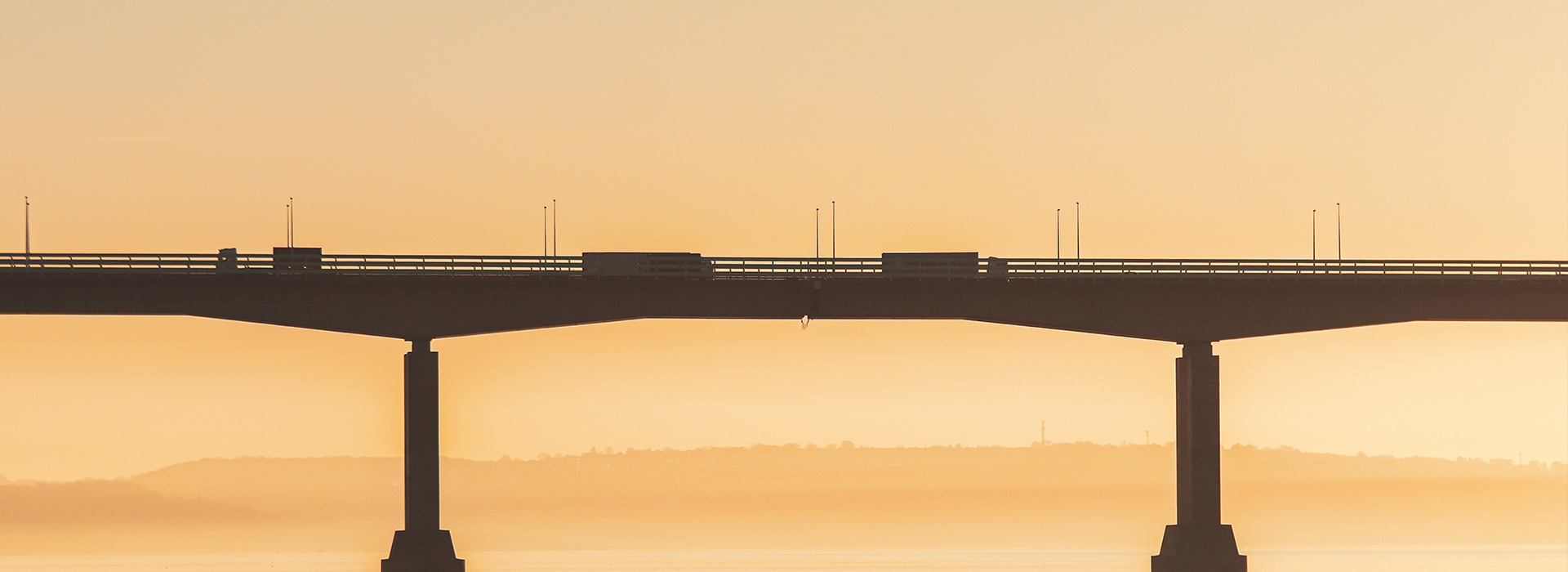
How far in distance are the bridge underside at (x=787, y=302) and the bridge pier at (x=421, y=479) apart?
149 cm

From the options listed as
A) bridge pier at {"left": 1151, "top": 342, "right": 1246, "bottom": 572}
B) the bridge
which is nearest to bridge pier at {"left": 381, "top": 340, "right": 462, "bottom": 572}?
the bridge

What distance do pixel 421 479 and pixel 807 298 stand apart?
16748mm

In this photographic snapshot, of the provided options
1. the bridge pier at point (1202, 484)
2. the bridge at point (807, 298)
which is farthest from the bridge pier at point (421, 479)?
the bridge pier at point (1202, 484)

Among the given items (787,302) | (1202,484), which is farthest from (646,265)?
(1202,484)

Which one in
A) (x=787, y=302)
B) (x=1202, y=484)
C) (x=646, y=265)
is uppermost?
(x=646, y=265)

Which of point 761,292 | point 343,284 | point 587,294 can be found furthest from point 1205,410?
point 343,284

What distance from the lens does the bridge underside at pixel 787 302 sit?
198 ft

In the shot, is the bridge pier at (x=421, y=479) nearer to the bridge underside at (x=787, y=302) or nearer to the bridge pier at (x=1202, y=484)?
the bridge underside at (x=787, y=302)

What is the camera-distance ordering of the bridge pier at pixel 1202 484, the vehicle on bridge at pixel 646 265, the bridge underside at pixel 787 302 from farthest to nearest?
the bridge pier at pixel 1202 484 < the vehicle on bridge at pixel 646 265 < the bridge underside at pixel 787 302

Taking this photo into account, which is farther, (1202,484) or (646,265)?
(1202,484)

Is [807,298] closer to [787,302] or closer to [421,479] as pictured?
[787,302]

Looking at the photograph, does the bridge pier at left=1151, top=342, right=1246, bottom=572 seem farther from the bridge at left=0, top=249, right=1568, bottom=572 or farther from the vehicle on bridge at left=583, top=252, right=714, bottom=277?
the vehicle on bridge at left=583, top=252, right=714, bottom=277

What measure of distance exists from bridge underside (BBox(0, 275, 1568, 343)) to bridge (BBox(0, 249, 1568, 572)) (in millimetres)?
64

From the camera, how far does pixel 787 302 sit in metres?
63.8
